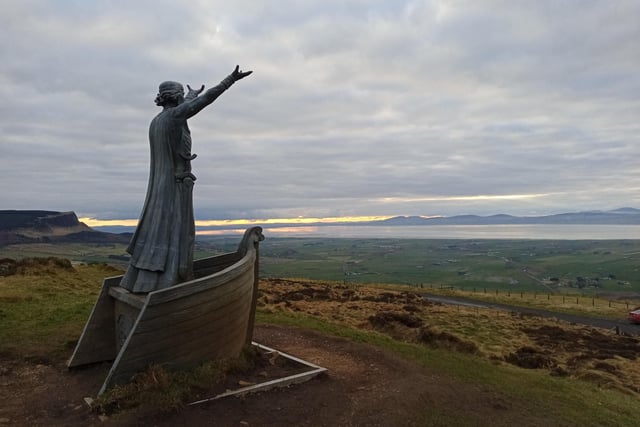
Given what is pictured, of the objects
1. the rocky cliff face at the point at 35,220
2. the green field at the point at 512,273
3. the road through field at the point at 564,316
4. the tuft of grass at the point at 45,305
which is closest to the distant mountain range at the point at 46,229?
the rocky cliff face at the point at 35,220

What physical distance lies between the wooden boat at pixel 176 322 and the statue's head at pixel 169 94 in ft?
11.4

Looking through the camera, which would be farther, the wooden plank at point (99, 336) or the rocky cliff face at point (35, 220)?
the rocky cliff face at point (35, 220)

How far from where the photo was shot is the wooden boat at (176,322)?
25.3 ft

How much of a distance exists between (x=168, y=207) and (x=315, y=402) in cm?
501

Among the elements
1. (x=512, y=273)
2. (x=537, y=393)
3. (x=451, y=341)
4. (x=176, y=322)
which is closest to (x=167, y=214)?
(x=176, y=322)

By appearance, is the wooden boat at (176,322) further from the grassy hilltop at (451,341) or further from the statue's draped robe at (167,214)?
the grassy hilltop at (451,341)

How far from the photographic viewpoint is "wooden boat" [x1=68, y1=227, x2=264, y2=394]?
25.3 ft

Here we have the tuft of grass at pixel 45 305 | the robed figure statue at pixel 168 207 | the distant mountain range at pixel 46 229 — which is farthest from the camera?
the distant mountain range at pixel 46 229

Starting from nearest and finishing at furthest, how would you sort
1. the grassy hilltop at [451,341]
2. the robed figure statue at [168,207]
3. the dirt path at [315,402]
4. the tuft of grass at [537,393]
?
the dirt path at [315,402], the robed figure statue at [168,207], the tuft of grass at [537,393], the grassy hilltop at [451,341]

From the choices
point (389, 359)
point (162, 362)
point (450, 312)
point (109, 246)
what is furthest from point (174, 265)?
point (109, 246)

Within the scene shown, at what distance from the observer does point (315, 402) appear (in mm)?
8672

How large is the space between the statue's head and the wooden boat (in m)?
3.48

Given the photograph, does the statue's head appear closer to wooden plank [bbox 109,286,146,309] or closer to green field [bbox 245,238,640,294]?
wooden plank [bbox 109,286,146,309]

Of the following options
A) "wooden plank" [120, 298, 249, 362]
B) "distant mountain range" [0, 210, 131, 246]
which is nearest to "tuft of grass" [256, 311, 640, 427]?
"wooden plank" [120, 298, 249, 362]
